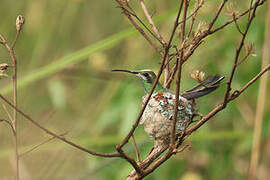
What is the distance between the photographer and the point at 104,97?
4383mm

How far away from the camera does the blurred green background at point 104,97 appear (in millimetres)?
3986

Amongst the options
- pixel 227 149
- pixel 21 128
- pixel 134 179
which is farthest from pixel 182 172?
pixel 134 179

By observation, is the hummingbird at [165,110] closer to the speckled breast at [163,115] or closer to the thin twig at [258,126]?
the speckled breast at [163,115]

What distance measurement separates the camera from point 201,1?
1.76 metres

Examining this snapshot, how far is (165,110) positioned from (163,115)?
36 mm

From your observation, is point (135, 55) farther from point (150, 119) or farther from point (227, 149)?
point (150, 119)

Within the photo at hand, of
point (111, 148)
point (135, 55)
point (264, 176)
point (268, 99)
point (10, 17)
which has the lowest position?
point (264, 176)

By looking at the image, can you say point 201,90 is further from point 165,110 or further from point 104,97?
point 104,97

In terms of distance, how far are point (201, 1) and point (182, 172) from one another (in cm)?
296

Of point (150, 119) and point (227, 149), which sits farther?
point (227, 149)

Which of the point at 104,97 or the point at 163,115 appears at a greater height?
the point at 163,115

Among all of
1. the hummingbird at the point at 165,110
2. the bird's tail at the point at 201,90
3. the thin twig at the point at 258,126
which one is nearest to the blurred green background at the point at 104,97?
the thin twig at the point at 258,126

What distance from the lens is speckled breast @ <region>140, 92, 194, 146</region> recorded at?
219cm

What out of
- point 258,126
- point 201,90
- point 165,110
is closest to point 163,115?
point 165,110
